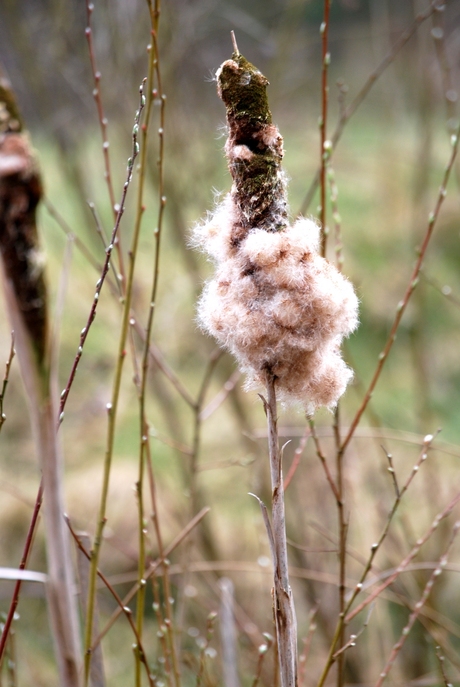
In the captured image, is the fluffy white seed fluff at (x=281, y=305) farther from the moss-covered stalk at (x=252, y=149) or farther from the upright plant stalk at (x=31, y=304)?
the upright plant stalk at (x=31, y=304)

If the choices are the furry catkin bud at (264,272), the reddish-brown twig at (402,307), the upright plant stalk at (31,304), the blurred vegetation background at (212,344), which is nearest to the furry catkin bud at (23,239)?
the upright plant stalk at (31,304)

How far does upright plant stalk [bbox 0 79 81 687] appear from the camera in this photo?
331 mm

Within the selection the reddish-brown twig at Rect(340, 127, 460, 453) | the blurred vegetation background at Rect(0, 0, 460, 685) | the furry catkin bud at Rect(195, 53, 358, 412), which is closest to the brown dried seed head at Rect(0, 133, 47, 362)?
the furry catkin bud at Rect(195, 53, 358, 412)

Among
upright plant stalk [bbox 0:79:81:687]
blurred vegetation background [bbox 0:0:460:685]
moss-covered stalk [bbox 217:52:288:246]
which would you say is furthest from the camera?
blurred vegetation background [bbox 0:0:460:685]

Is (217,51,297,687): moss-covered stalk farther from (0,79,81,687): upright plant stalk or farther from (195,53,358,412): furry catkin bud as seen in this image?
(0,79,81,687): upright plant stalk

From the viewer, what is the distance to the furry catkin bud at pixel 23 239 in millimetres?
334

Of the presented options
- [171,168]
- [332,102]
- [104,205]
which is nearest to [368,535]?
[171,168]

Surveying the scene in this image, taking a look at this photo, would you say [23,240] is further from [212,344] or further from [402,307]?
[212,344]

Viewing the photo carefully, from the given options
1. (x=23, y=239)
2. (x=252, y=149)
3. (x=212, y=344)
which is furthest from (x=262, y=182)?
(x=212, y=344)

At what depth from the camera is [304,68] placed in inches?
131

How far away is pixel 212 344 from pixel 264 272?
170 cm

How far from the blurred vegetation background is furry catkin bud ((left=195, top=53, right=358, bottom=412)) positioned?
47 cm

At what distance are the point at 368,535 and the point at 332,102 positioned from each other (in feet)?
9.81

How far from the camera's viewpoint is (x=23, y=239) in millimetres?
338
